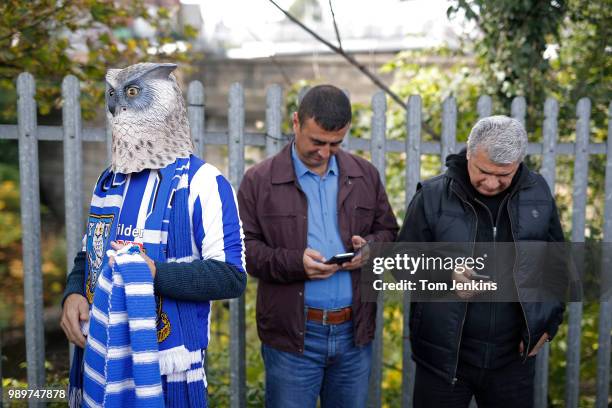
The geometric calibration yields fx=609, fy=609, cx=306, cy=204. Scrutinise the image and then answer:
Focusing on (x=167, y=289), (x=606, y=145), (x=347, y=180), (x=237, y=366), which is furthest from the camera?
(x=606, y=145)

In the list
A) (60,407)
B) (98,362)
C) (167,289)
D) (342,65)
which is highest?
(342,65)

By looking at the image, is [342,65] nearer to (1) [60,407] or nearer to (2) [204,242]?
(1) [60,407]

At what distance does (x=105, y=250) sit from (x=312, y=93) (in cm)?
116

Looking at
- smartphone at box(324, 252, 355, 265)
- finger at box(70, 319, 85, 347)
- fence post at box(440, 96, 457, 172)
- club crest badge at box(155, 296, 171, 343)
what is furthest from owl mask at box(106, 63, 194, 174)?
fence post at box(440, 96, 457, 172)

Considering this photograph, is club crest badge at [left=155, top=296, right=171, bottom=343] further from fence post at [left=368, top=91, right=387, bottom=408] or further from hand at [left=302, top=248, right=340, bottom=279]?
fence post at [left=368, top=91, right=387, bottom=408]

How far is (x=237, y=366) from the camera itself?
128 inches

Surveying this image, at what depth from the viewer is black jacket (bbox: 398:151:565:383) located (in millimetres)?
2562

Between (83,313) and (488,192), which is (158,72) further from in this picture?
(488,192)

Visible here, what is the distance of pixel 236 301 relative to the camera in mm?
3213

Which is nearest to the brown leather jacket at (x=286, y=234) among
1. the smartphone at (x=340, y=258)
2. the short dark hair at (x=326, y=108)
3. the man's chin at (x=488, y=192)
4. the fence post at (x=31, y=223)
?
the smartphone at (x=340, y=258)

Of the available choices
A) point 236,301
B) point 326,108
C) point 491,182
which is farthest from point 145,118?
point 236,301

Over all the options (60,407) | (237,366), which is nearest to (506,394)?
(237,366)

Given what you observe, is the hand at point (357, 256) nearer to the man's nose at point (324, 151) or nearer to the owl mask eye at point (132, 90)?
the man's nose at point (324, 151)

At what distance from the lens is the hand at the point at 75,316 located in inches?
79.9
